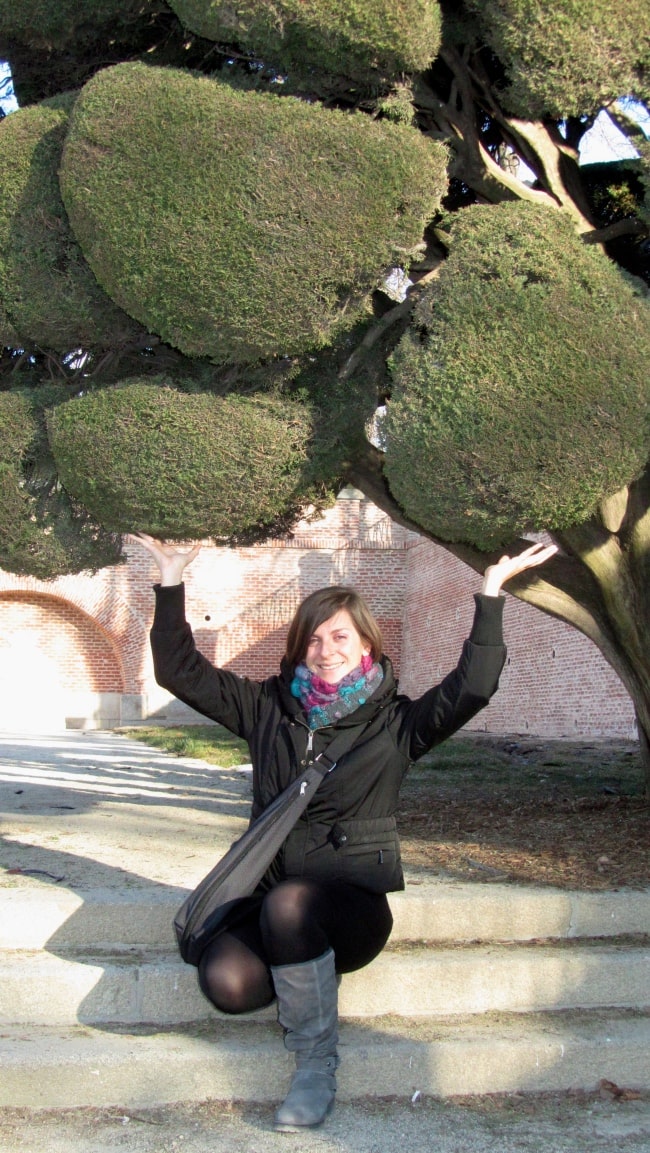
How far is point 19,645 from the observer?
21.1m

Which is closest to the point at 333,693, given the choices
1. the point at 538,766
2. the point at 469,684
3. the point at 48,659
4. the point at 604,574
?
the point at 469,684

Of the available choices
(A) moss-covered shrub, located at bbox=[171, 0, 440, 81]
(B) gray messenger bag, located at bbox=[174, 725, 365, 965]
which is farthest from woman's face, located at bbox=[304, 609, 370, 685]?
(A) moss-covered shrub, located at bbox=[171, 0, 440, 81]

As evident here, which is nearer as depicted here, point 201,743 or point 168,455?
point 168,455

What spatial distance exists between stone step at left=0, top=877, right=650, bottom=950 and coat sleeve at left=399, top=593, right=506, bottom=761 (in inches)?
38.6

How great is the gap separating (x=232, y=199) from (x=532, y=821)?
397cm

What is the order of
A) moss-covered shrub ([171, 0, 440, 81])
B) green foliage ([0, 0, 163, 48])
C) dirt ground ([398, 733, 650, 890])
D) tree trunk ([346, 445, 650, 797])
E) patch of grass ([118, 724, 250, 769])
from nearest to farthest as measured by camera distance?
moss-covered shrub ([171, 0, 440, 81]) → dirt ground ([398, 733, 650, 890]) → green foliage ([0, 0, 163, 48]) → tree trunk ([346, 445, 650, 797]) → patch of grass ([118, 724, 250, 769])

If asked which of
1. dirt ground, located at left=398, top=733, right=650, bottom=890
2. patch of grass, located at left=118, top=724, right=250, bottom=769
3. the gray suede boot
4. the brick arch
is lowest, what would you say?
the brick arch

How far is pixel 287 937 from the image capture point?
286 cm

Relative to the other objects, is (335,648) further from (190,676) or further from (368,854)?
(368,854)

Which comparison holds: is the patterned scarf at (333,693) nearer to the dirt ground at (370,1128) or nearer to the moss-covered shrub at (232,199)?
the dirt ground at (370,1128)

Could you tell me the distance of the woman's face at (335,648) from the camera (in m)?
3.31

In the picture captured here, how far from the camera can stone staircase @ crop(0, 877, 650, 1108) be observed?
310cm

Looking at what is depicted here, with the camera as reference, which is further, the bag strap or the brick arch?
the brick arch

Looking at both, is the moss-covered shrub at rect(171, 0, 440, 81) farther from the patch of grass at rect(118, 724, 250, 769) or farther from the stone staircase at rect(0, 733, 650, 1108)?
the patch of grass at rect(118, 724, 250, 769)
